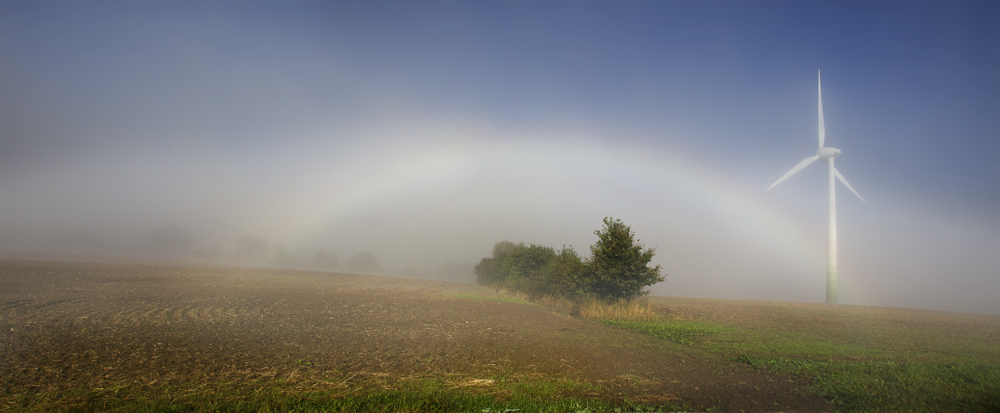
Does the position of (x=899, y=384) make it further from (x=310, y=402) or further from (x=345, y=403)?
(x=310, y=402)

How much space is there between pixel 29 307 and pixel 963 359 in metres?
34.2

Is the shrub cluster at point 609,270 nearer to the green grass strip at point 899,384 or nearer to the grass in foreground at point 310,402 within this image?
the green grass strip at point 899,384

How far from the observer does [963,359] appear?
12805 millimetres

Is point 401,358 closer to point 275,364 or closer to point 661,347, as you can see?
point 275,364

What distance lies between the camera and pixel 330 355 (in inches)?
436

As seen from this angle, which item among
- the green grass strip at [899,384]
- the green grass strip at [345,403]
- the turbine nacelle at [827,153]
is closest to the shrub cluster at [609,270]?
the green grass strip at [899,384]

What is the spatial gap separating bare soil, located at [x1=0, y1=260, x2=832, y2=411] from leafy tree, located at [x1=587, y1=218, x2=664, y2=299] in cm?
555

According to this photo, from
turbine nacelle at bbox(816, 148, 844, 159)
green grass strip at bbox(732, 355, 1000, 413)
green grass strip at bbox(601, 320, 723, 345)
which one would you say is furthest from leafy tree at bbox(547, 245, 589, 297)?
turbine nacelle at bbox(816, 148, 844, 159)

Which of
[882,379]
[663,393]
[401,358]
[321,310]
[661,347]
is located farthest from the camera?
[321,310]

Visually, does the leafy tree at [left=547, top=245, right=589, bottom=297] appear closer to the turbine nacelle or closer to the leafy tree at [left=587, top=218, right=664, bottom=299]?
the leafy tree at [left=587, top=218, right=664, bottom=299]

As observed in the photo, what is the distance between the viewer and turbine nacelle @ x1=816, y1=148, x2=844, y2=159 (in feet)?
177

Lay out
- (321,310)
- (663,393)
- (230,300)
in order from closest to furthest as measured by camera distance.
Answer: (663,393), (321,310), (230,300)

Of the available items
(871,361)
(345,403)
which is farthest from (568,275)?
(345,403)

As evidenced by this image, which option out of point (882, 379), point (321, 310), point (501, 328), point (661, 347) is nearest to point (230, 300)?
point (321, 310)
